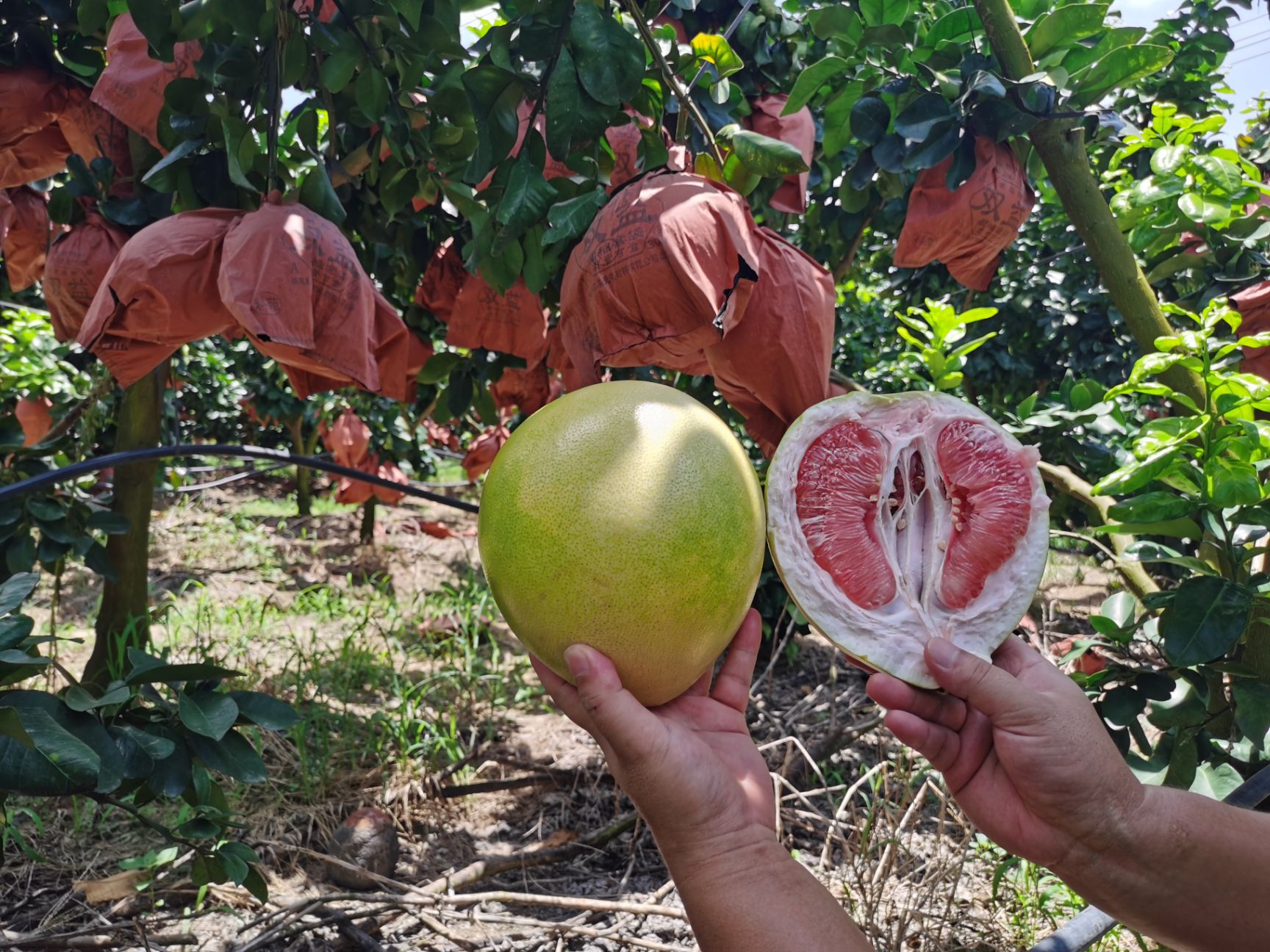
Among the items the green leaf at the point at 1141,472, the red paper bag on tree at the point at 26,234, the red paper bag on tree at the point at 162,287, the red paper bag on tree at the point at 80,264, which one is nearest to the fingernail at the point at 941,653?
the green leaf at the point at 1141,472

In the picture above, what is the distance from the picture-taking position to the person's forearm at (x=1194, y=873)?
46.5 inches

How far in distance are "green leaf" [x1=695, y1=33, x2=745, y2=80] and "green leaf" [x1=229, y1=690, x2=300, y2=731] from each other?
4.54 ft

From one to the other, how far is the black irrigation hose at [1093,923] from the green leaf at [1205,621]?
0.21 m

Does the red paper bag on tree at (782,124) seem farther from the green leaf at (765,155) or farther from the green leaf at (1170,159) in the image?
the green leaf at (1170,159)

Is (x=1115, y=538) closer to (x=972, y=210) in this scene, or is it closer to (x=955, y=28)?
(x=972, y=210)

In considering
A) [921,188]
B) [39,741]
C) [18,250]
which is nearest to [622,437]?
[39,741]

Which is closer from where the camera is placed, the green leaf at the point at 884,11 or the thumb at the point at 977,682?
the thumb at the point at 977,682

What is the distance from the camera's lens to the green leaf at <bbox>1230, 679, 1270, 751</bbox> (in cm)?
135

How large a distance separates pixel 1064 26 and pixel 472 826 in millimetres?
2790

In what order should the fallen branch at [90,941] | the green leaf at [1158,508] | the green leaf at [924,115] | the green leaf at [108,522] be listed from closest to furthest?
1. the green leaf at [1158,508]
2. the green leaf at [924,115]
3. the fallen branch at [90,941]
4. the green leaf at [108,522]

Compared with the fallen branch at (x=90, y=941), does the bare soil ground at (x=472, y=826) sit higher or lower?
lower

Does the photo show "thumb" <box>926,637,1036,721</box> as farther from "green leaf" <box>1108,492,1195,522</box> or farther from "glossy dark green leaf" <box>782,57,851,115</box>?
"glossy dark green leaf" <box>782,57,851,115</box>

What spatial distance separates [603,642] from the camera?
1.10 meters

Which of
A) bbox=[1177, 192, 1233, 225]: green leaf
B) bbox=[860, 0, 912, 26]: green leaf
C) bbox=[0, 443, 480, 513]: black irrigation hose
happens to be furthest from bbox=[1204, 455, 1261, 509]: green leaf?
bbox=[0, 443, 480, 513]: black irrigation hose
